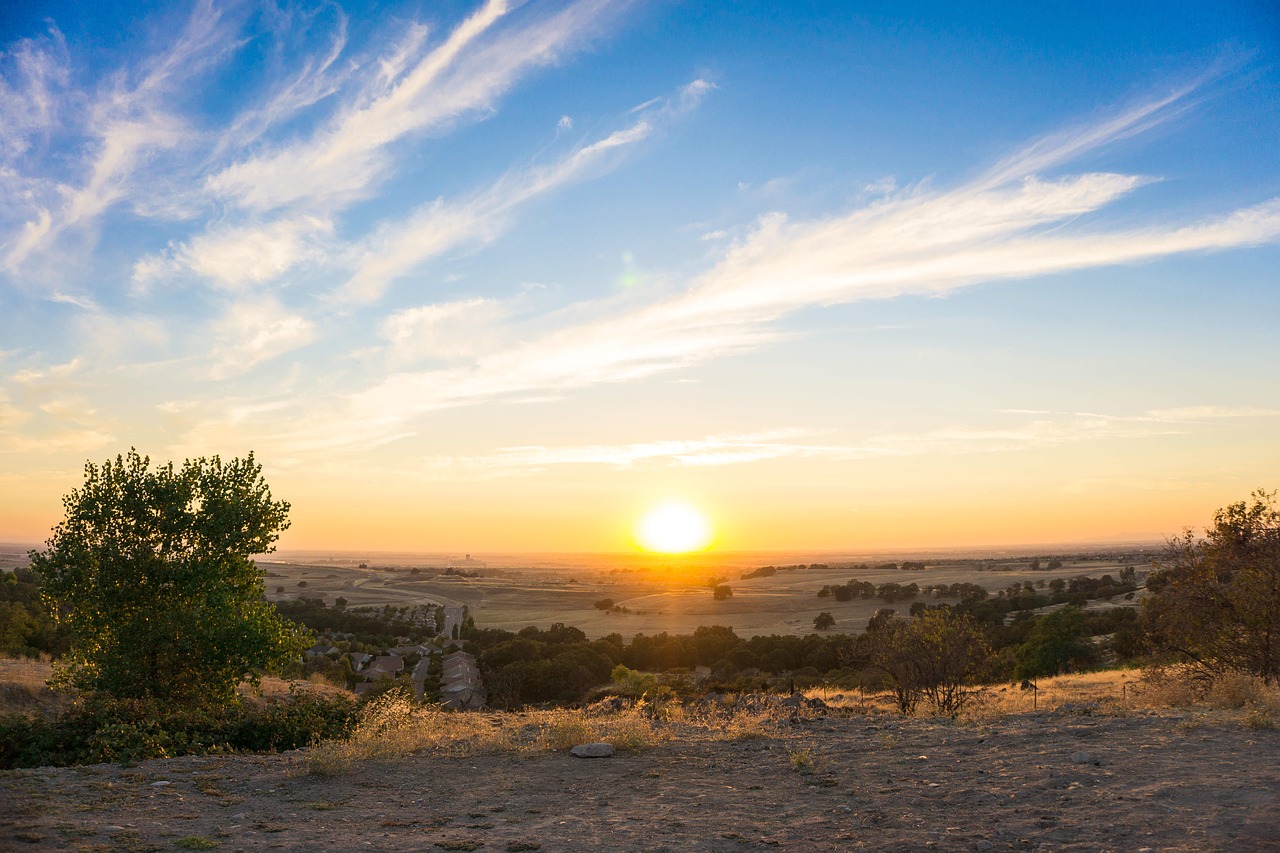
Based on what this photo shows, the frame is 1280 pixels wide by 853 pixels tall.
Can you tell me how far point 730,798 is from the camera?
8.91 meters

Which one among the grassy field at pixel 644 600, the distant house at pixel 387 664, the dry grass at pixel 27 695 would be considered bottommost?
the grassy field at pixel 644 600

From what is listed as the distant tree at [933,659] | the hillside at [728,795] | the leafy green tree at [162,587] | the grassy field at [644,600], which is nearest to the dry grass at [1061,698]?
the distant tree at [933,659]

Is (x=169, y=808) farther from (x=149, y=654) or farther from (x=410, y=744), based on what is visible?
(x=149, y=654)

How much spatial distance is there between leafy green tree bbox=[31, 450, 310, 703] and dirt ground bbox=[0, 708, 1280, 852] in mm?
5140

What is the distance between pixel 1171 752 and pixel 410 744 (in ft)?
36.1

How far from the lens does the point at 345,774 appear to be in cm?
1037

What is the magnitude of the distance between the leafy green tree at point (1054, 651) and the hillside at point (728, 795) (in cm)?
2408

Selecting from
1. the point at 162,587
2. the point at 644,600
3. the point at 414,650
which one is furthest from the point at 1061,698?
the point at 644,600

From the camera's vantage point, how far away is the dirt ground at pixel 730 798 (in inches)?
277

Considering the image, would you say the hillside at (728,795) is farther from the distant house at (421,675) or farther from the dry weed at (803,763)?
the distant house at (421,675)

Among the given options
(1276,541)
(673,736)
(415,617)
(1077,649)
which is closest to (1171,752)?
(673,736)

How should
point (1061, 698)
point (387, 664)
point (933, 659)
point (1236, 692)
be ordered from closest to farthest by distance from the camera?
point (1236, 692)
point (1061, 698)
point (933, 659)
point (387, 664)

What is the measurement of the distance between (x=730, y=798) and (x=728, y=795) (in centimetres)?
15

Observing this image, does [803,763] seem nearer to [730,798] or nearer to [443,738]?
[730,798]
